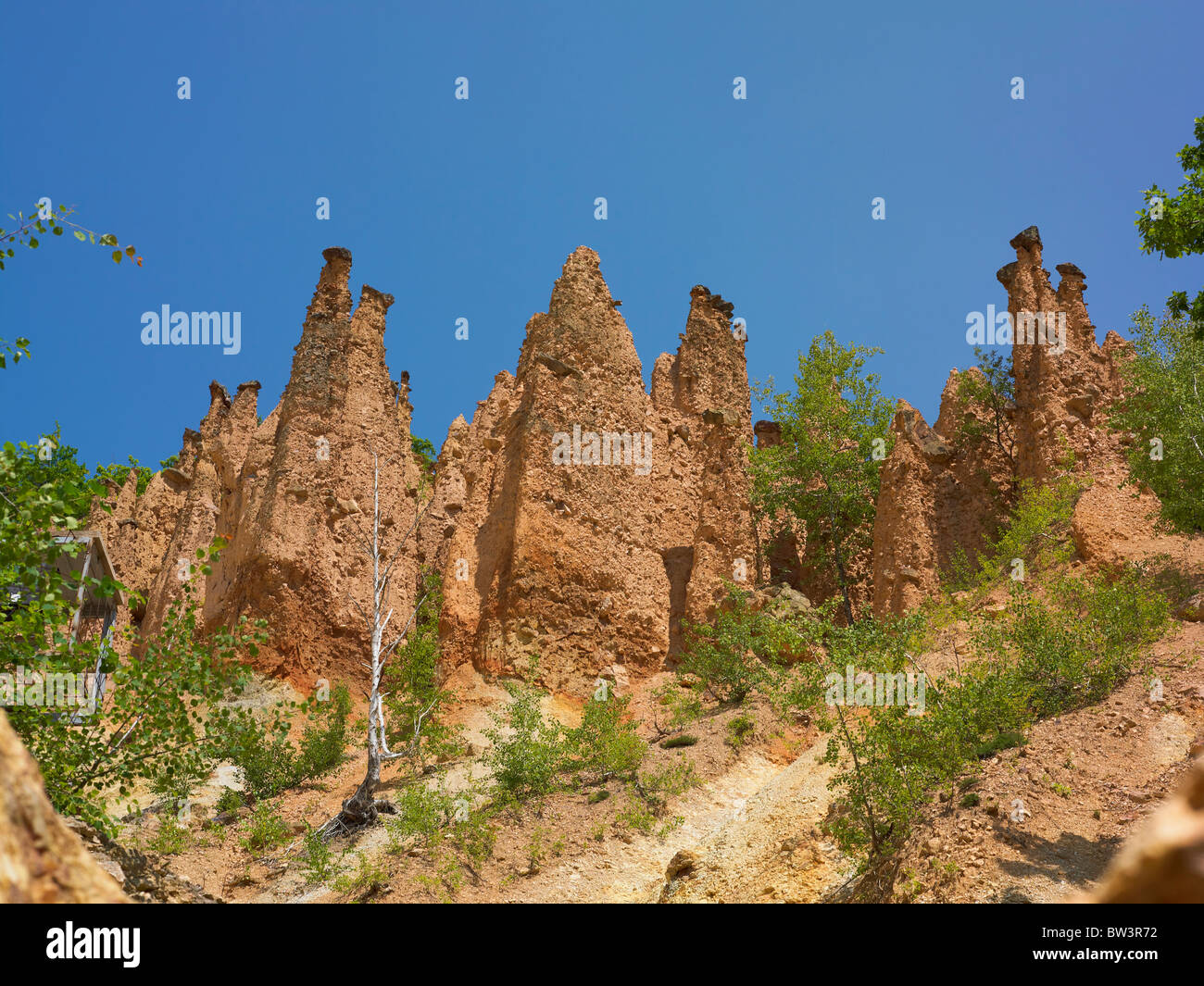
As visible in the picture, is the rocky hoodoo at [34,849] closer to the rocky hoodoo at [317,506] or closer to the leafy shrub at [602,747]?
the leafy shrub at [602,747]

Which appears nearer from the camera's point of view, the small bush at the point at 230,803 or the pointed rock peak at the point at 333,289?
the small bush at the point at 230,803

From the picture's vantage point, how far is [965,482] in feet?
84.6

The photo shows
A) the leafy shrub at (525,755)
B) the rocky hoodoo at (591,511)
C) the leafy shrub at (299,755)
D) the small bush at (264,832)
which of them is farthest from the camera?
the rocky hoodoo at (591,511)

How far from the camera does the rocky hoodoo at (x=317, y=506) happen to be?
83.9 ft

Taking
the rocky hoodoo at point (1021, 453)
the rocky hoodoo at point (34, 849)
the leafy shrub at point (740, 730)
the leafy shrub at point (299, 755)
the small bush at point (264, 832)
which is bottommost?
the small bush at point (264, 832)

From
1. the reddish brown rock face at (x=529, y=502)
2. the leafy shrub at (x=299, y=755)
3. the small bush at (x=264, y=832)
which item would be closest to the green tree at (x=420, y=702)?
the leafy shrub at (x=299, y=755)

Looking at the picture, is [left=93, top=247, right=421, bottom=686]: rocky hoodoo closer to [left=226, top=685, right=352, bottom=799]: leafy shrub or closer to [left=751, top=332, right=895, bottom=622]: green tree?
[left=226, top=685, right=352, bottom=799]: leafy shrub

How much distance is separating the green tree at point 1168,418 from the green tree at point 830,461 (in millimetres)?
6393

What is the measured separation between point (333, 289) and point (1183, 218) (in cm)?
2391

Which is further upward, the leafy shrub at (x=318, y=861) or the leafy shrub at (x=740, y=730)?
the leafy shrub at (x=740, y=730)

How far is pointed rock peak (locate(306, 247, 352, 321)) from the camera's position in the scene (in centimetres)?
2998

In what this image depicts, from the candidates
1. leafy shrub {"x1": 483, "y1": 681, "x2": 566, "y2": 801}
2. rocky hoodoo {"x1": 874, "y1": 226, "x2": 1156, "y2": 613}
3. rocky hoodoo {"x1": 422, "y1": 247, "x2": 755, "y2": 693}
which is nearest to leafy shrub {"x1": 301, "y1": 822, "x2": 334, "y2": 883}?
leafy shrub {"x1": 483, "y1": 681, "x2": 566, "y2": 801}

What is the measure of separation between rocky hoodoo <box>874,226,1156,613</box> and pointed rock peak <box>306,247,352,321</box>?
1719 cm
